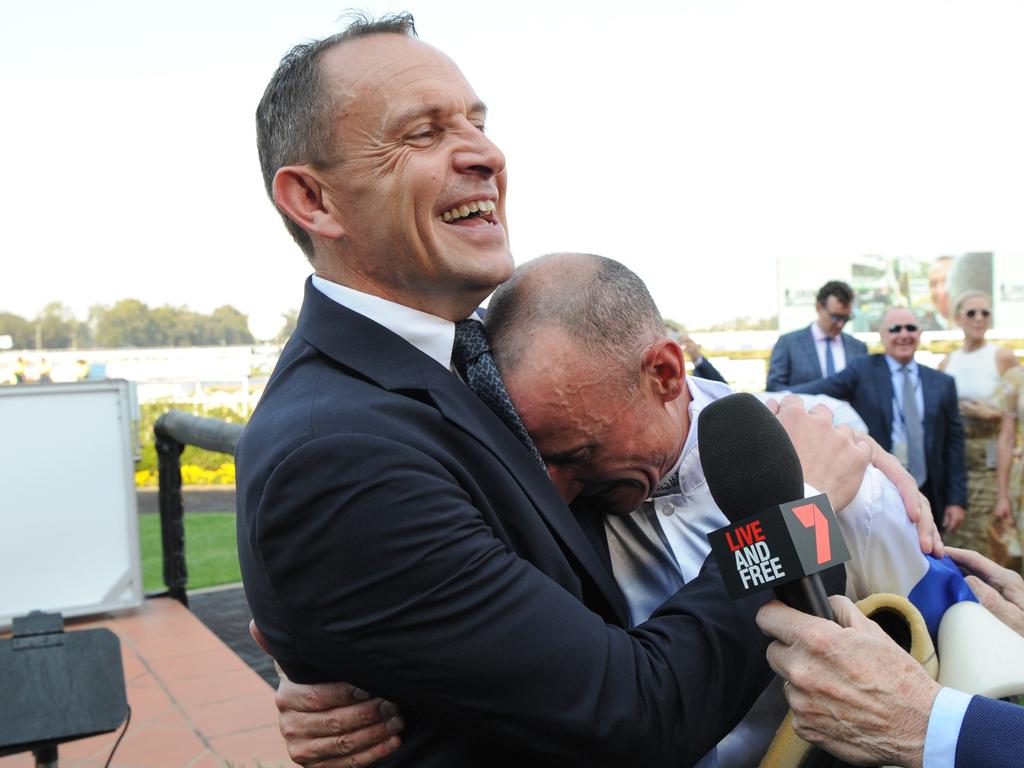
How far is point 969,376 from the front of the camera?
23.1ft

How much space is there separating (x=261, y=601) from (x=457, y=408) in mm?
415

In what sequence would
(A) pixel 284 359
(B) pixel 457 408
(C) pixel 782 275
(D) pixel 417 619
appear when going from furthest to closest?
1. (C) pixel 782 275
2. (A) pixel 284 359
3. (B) pixel 457 408
4. (D) pixel 417 619

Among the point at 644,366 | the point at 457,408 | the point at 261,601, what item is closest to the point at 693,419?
the point at 644,366

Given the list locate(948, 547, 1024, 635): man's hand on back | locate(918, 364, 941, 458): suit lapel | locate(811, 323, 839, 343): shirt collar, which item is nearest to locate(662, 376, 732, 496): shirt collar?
locate(948, 547, 1024, 635): man's hand on back

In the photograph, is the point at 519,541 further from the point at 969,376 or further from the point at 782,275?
the point at 782,275

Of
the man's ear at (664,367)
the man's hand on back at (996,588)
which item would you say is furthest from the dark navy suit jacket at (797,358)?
the man's ear at (664,367)

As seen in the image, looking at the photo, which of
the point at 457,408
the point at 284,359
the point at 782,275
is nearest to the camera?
the point at 457,408

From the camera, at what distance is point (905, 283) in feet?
52.2

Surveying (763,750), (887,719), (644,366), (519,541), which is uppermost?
(644,366)

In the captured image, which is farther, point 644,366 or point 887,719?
point 644,366

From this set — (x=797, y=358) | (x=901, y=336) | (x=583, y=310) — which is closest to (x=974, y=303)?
(x=901, y=336)

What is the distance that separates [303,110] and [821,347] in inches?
272

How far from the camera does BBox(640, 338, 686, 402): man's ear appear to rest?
5.89 feet

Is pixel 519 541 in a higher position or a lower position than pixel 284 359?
lower
